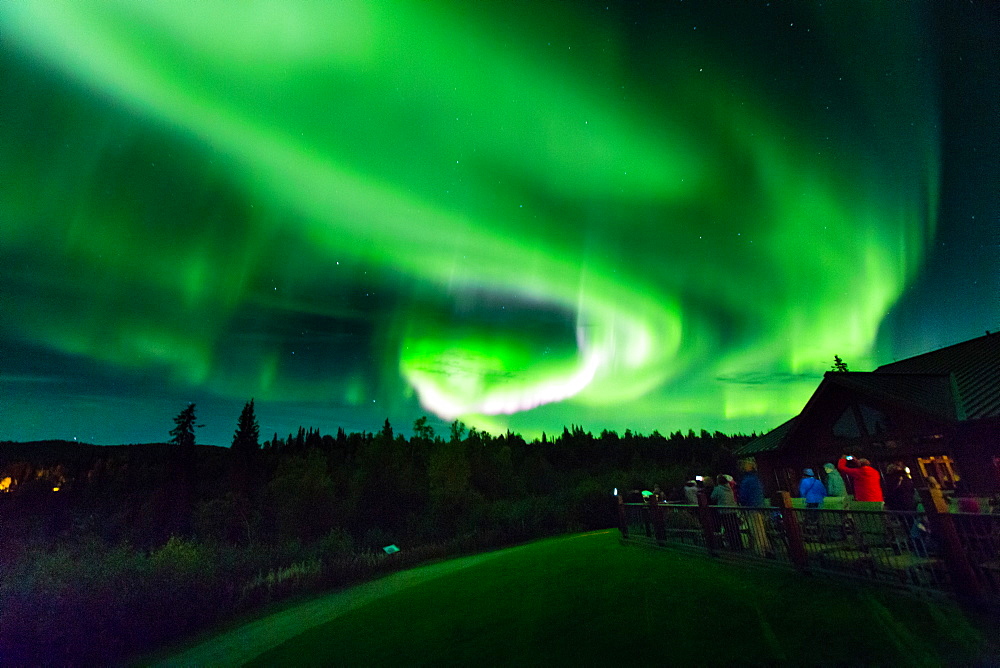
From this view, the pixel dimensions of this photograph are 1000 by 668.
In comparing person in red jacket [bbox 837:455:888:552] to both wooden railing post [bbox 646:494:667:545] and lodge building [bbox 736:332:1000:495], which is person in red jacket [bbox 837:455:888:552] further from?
lodge building [bbox 736:332:1000:495]

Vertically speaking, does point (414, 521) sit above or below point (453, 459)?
below

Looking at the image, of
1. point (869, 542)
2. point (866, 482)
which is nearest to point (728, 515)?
point (866, 482)

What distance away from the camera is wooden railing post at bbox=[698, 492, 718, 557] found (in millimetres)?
11789

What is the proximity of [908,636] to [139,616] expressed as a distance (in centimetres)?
1985

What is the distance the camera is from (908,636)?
593 cm

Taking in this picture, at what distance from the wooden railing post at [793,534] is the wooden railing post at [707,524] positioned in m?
2.39

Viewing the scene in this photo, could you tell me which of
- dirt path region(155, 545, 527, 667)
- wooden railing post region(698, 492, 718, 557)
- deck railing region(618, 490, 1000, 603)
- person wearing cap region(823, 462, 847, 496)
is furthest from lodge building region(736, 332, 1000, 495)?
dirt path region(155, 545, 527, 667)

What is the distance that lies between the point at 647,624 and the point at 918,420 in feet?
50.7

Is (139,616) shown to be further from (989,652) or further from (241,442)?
(241,442)

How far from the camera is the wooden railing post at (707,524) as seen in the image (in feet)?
38.7

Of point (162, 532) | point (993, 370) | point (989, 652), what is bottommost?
point (162, 532)

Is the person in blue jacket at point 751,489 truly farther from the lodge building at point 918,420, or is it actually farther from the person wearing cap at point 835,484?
the lodge building at point 918,420

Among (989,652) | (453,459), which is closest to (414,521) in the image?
(453,459)

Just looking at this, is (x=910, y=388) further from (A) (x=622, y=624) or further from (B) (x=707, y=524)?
(A) (x=622, y=624)
